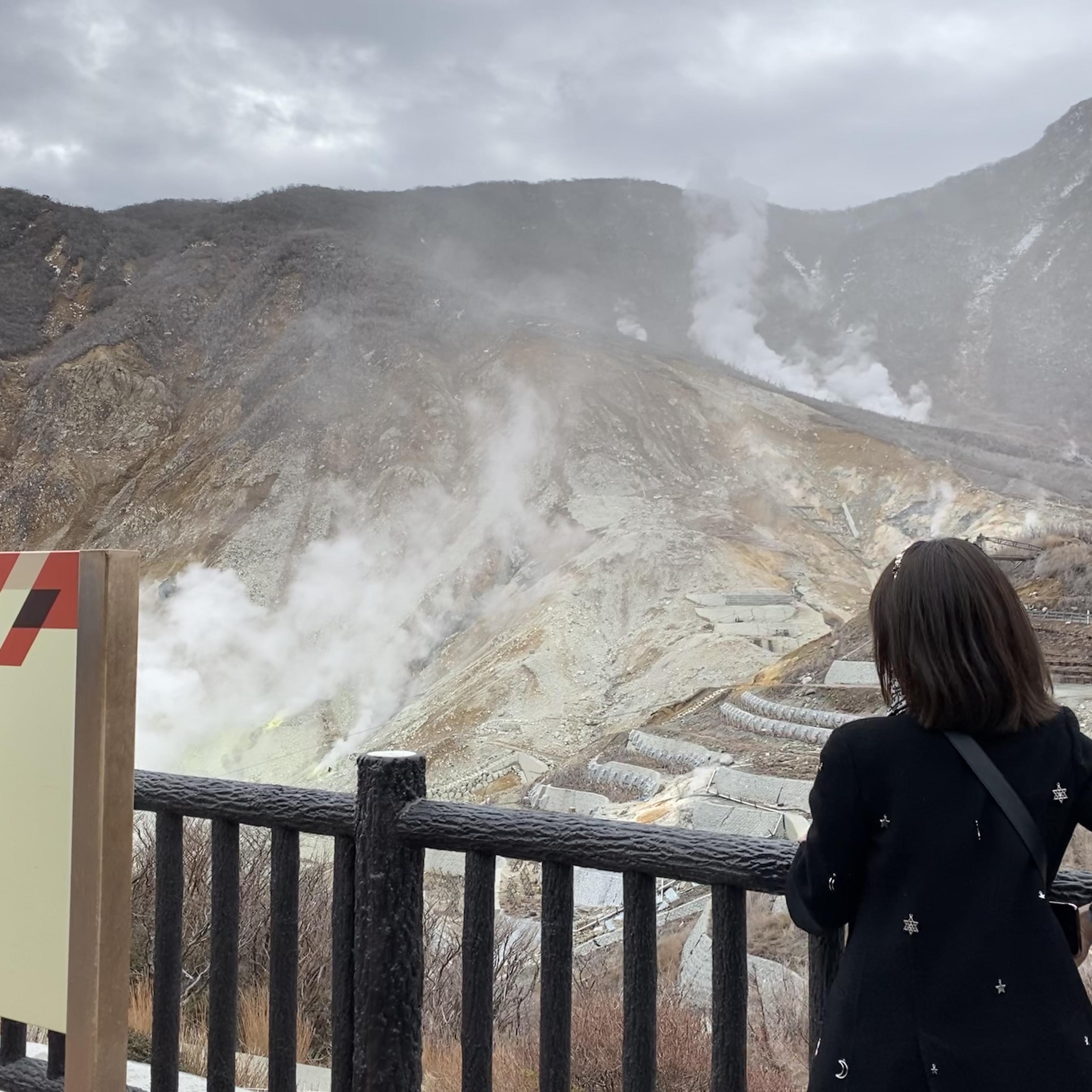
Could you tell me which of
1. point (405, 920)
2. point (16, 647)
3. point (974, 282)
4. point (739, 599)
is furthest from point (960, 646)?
point (974, 282)

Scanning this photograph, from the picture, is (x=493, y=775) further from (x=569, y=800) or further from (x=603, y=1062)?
(x=603, y=1062)

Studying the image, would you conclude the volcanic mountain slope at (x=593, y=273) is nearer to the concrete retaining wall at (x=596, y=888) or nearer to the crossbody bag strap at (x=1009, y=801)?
the concrete retaining wall at (x=596, y=888)

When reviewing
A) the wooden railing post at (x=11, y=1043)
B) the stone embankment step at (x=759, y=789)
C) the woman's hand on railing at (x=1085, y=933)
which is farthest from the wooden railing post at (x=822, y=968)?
the stone embankment step at (x=759, y=789)

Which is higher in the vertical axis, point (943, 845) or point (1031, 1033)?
point (943, 845)

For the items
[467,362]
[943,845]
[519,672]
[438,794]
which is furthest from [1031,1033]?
[467,362]

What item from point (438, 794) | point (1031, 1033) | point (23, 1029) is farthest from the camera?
point (438, 794)

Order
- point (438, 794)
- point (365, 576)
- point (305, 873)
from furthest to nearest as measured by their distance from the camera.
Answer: point (365, 576)
point (438, 794)
point (305, 873)

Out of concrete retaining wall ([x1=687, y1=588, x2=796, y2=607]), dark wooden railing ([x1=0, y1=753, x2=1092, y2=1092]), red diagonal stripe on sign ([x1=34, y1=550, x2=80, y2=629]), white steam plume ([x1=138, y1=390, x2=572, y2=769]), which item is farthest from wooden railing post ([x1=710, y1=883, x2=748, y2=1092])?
concrete retaining wall ([x1=687, y1=588, x2=796, y2=607])

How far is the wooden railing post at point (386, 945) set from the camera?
7.82ft

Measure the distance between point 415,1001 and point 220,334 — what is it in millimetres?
48999

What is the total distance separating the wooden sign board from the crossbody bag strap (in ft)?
5.64

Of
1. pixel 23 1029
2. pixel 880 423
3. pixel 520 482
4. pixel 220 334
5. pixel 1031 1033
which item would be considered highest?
pixel 220 334

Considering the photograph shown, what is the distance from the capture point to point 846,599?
94.4ft

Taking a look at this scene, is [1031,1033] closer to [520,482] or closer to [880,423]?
[520,482]
